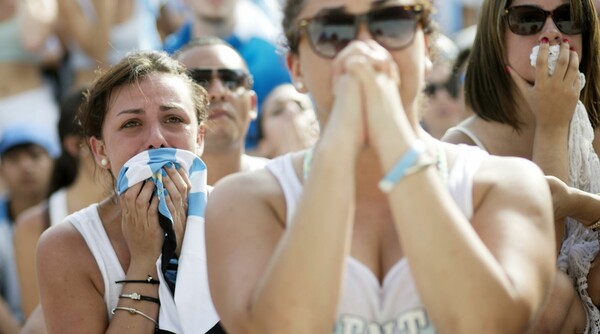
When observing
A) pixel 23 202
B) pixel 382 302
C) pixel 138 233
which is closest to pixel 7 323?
pixel 23 202

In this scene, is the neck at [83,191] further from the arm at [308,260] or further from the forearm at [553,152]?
the arm at [308,260]

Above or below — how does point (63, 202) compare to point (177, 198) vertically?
below

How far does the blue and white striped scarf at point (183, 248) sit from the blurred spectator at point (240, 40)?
273cm

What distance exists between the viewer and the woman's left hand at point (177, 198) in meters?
3.58

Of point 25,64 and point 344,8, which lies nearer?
point 344,8

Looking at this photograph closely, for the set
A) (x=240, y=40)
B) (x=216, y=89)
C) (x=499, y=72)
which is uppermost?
(x=240, y=40)

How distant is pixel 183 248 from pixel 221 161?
1497 mm

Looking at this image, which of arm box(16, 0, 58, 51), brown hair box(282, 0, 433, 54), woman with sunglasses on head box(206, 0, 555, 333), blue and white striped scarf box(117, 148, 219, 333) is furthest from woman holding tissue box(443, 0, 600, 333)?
arm box(16, 0, 58, 51)

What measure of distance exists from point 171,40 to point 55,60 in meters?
1.15

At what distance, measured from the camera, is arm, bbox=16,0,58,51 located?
23.9 feet

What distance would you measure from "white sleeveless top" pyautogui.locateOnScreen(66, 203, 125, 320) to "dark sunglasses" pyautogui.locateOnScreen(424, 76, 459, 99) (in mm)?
3400

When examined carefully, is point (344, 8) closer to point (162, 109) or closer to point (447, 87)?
point (162, 109)

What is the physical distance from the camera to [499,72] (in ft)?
12.9

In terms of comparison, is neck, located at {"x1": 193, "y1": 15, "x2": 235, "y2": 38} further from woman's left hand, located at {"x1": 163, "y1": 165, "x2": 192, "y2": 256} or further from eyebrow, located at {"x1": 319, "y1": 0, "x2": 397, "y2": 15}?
eyebrow, located at {"x1": 319, "y1": 0, "x2": 397, "y2": 15}
